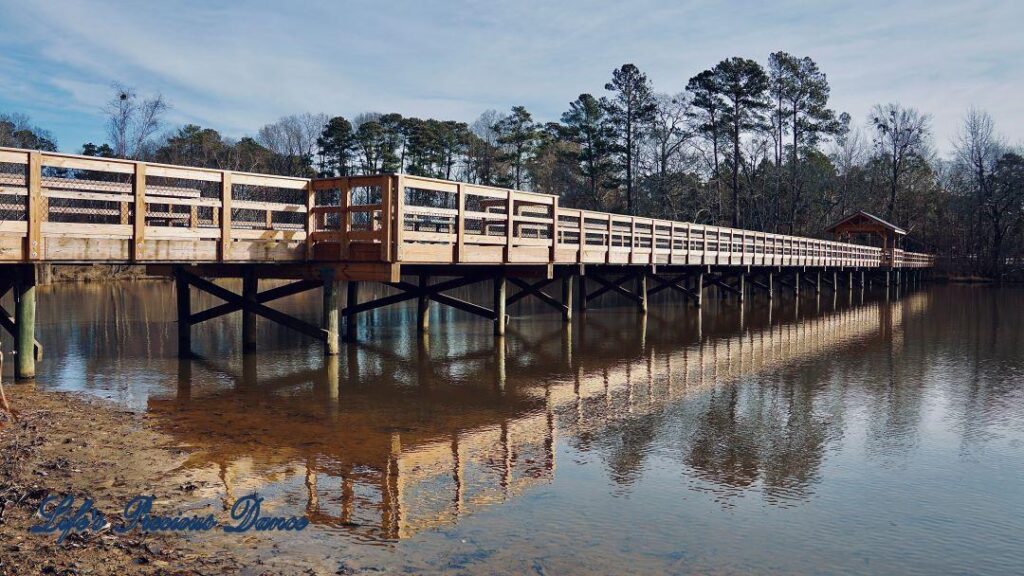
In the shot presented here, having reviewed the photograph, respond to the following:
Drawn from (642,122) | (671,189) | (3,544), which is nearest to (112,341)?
(3,544)

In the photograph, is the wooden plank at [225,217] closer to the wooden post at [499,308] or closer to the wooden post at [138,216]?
the wooden post at [138,216]

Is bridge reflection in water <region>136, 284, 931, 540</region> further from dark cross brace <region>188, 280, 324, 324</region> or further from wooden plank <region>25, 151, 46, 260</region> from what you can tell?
wooden plank <region>25, 151, 46, 260</region>

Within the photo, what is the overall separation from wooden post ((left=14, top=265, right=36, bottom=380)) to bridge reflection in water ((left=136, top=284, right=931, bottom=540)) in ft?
6.89

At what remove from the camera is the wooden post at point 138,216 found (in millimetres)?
10695

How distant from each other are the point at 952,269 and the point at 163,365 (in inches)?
2457

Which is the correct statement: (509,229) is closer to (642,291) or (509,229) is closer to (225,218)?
(225,218)

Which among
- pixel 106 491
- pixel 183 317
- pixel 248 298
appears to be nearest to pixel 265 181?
pixel 248 298

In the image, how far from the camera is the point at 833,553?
5.40 metres

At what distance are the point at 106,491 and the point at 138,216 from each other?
5750 millimetres

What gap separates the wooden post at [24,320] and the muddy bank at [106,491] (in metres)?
1.81

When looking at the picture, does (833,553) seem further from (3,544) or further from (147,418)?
(147,418)

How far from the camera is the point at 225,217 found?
1161 centimetres

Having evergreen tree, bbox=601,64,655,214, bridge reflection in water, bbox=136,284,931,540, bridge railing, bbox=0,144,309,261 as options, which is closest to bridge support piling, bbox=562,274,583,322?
bridge reflection in water, bbox=136,284,931,540

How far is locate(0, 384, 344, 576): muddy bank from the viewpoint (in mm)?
4695
